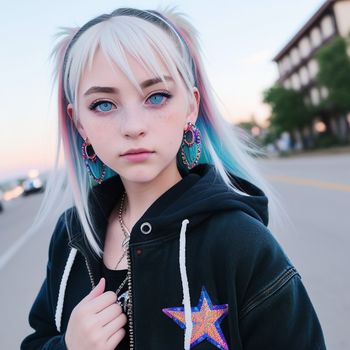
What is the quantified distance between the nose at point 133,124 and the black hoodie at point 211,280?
0.24 meters

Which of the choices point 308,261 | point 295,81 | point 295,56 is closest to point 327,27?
point 295,56

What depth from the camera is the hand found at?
106cm

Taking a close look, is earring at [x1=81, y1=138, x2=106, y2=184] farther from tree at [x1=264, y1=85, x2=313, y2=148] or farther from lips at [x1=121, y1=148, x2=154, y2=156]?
tree at [x1=264, y1=85, x2=313, y2=148]

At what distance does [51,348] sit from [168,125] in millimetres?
787

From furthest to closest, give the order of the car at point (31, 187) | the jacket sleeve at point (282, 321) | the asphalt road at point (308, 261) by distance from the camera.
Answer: the car at point (31, 187) < the asphalt road at point (308, 261) < the jacket sleeve at point (282, 321)

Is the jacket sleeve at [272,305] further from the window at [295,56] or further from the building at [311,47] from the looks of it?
the window at [295,56]

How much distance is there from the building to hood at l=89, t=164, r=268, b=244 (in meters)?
32.7

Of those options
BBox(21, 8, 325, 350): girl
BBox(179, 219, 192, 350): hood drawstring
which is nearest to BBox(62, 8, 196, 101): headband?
BBox(21, 8, 325, 350): girl

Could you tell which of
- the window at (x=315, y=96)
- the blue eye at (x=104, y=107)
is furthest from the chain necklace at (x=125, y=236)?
the window at (x=315, y=96)

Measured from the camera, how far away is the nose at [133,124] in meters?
1.08

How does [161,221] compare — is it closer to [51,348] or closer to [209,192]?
[209,192]

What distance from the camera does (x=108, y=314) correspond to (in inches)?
43.5

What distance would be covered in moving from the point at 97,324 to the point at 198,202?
46 centimetres

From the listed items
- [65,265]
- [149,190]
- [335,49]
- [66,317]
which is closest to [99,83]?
[149,190]
